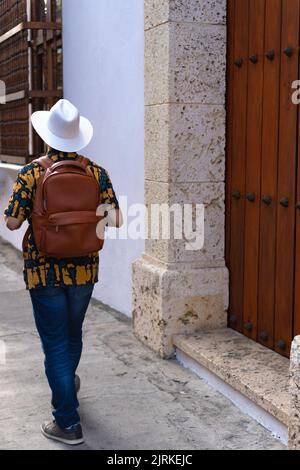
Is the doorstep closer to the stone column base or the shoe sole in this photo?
the stone column base

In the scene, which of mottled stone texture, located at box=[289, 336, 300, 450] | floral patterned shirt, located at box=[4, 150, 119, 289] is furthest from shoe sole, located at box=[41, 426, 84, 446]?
mottled stone texture, located at box=[289, 336, 300, 450]

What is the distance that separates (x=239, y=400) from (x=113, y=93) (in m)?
2.69

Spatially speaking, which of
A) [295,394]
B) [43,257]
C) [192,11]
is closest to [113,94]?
[192,11]

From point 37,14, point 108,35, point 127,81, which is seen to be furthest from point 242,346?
point 37,14

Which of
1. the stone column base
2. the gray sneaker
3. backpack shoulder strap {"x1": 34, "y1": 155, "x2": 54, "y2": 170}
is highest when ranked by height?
backpack shoulder strap {"x1": 34, "y1": 155, "x2": 54, "y2": 170}

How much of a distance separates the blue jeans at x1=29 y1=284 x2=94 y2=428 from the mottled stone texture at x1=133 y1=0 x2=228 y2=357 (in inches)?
42.9

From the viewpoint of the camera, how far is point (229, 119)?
14.5ft

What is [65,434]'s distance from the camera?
3365mm

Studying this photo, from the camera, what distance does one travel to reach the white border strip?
3.38 m

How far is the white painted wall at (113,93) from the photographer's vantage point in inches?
202

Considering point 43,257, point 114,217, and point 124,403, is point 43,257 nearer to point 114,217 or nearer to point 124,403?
point 114,217

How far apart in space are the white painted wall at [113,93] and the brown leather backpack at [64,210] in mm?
1803

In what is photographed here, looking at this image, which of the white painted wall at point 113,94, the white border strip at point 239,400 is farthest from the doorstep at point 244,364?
the white painted wall at point 113,94
